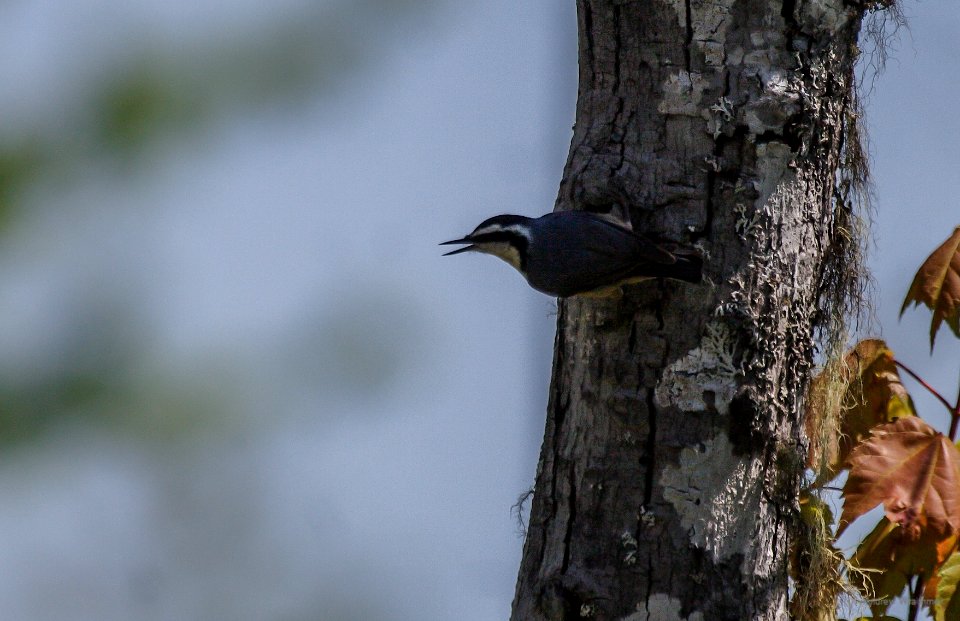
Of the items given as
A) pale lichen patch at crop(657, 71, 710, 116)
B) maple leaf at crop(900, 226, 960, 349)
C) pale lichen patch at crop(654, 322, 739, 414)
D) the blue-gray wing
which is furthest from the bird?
maple leaf at crop(900, 226, 960, 349)

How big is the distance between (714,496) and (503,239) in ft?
2.62

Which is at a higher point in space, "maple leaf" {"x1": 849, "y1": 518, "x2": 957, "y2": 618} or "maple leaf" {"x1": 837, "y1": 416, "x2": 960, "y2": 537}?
"maple leaf" {"x1": 837, "y1": 416, "x2": 960, "y2": 537}

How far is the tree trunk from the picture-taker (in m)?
1.82

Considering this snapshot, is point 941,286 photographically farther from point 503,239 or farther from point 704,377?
point 503,239

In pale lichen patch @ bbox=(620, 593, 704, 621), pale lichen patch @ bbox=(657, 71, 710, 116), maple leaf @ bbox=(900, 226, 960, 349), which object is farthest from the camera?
maple leaf @ bbox=(900, 226, 960, 349)

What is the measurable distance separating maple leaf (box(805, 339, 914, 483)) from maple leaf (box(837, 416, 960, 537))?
0.42ft

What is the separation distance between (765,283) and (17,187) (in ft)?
4.43

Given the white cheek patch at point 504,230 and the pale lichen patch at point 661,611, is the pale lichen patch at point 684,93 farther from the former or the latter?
the pale lichen patch at point 661,611

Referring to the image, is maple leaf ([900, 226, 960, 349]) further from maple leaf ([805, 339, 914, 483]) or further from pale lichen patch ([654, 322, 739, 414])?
pale lichen patch ([654, 322, 739, 414])

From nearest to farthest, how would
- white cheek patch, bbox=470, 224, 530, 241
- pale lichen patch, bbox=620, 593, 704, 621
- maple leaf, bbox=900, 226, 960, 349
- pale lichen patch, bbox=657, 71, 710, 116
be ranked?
pale lichen patch, bbox=620, 593, 704, 621
pale lichen patch, bbox=657, 71, 710, 116
maple leaf, bbox=900, 226, 960, 349
white cheek patch, bbox=470, 224, 530, 241

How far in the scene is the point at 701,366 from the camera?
1836 millimetres

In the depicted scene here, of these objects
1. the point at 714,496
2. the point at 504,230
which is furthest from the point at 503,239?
the point at 714,496

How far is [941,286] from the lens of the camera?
211cm

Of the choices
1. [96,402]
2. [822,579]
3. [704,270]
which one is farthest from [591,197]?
[96,402]
